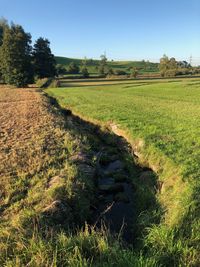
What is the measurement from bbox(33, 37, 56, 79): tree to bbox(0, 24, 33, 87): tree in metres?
5.01

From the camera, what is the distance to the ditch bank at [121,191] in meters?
7.02

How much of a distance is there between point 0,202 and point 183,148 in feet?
21.3

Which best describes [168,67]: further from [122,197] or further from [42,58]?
[122,197]

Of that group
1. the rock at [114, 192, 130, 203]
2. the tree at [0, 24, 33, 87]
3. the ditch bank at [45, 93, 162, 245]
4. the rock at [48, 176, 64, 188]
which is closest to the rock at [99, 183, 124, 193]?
the ditch bank at [45, 93, 162, 245]

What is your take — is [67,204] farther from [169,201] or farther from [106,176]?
[106,176]

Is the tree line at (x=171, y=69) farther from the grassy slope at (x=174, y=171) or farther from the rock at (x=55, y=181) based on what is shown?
the rock at (x=55, y=181)

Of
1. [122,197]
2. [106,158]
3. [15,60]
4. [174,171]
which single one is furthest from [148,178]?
[15,60]

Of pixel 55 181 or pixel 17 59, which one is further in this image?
pixel 17 59

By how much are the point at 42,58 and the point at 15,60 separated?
895 centimetres

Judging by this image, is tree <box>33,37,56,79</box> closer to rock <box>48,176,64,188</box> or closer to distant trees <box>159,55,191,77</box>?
distant trees <box>159,55,191,77</box>

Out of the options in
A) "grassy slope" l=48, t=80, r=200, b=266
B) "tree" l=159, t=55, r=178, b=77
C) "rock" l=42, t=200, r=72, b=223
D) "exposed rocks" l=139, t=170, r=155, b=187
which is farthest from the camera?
"tree" l=159, t=55, r=178, b=77

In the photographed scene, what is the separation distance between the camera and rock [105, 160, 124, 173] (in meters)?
11.2

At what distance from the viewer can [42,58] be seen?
216 feet

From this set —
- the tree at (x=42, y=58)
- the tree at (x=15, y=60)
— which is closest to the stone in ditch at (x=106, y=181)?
the tree at (x=15, y=60)
